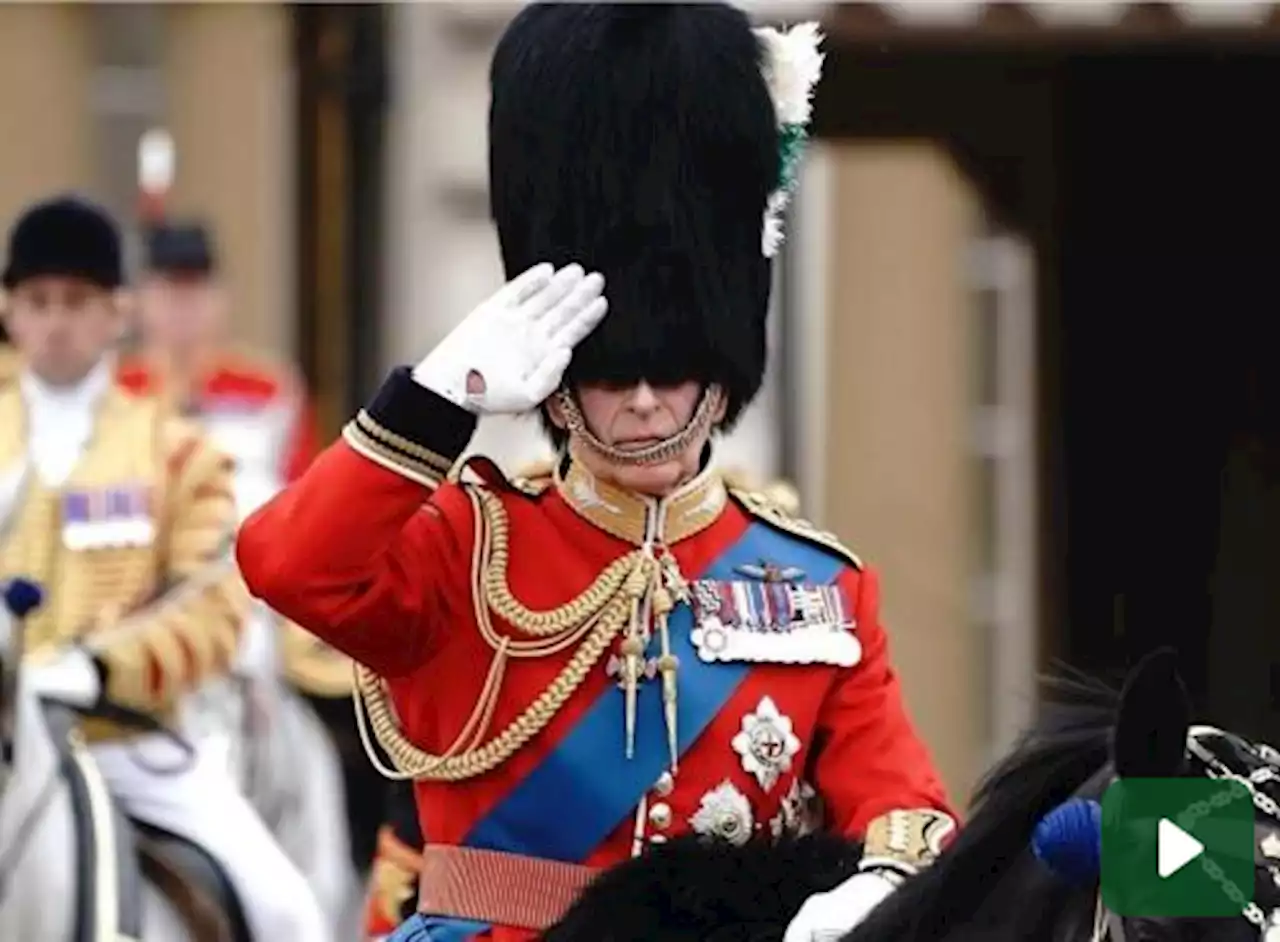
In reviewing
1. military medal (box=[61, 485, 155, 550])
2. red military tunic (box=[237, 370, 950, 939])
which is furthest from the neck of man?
red military tunic (box=[237, 370, 950, 939])

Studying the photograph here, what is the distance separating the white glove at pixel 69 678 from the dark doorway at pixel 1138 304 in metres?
3.08

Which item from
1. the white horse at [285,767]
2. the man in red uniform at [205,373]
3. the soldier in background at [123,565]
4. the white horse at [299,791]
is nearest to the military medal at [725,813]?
the soldier in background at [123,565]

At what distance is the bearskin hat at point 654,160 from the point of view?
5.47m

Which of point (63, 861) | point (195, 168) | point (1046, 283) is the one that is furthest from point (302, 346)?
point (63, 861)

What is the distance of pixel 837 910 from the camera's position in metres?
4.89

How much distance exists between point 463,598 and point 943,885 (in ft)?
3.03

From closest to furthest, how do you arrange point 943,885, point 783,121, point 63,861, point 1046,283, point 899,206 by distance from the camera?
point 943,885
point 783,121
point 63,861
point 1046,283
point 899,206

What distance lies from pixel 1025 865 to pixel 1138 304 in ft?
25.9

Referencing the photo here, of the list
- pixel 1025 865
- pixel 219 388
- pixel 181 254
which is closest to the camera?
pixel 1025 865

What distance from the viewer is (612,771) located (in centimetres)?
531

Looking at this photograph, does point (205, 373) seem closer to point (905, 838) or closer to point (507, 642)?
point (507, 642)

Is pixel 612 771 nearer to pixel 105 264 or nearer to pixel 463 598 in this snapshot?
pixel 463 598

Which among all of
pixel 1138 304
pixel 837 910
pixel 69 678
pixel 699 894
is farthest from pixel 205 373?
pixel 837 910

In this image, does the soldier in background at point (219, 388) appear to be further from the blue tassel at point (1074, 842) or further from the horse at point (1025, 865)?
the blue tassel at point (1074, 842)
